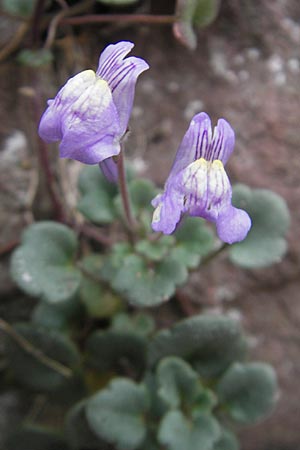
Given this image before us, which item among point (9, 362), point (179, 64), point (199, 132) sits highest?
point (199, 132)

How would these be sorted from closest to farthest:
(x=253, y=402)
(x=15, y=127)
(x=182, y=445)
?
(x=182, y=445)
(x=253, y=402)
(x=15, y=127)

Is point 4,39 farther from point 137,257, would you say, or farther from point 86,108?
point 86,108

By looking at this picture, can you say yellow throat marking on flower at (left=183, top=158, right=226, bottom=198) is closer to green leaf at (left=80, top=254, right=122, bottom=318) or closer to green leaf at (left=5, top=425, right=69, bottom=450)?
green leaf at (left=80, top=254, right=122, bottom=318)

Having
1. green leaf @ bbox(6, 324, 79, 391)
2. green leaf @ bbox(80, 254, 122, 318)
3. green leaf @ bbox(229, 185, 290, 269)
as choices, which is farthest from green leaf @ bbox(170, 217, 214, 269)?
green leaf @ bbox(6, 324, 79, 391)

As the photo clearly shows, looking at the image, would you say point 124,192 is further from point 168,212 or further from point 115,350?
point 115,350

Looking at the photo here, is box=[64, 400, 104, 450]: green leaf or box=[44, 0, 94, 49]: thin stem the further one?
box=[44, 0, 94, 49]: thin stem

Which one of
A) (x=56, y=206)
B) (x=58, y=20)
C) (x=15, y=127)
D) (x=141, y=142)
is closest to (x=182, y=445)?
(x=56, y=206)
